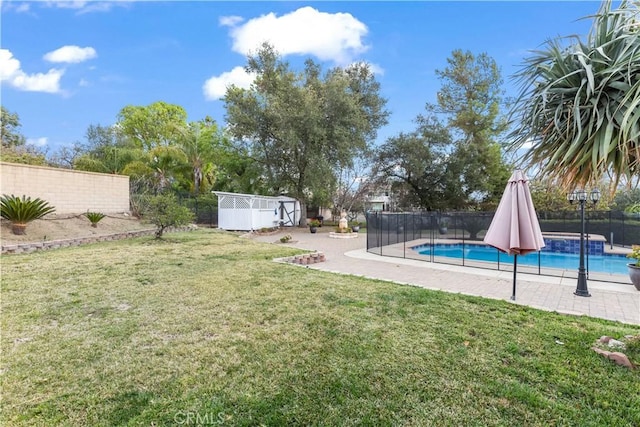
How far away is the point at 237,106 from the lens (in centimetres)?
1862

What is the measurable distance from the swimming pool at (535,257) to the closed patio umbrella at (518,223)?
3830mm

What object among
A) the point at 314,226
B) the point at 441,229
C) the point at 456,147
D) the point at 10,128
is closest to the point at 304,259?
the point at 441,229

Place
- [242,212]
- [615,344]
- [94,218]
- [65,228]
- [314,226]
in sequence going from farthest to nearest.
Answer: [314,226] < [242,212] < [94,218] < [65,228] < [615,344]

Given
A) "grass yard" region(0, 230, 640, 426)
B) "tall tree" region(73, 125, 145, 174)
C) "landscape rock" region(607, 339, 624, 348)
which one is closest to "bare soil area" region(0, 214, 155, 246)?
"grass yard" region(0, 230, 640, 426)

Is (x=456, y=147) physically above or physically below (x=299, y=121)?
below

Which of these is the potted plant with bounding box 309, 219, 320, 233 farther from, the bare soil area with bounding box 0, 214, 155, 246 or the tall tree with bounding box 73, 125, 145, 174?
the tall tree with bounding box 73, 125, 145, 174

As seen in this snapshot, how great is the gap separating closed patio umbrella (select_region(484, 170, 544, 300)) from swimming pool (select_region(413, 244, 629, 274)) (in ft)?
12.6

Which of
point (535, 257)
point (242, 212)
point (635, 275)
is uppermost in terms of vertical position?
point (242, 212)

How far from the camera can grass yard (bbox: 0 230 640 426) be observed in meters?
2.12

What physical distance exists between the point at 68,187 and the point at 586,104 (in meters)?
15.1

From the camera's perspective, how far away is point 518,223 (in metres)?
4.67

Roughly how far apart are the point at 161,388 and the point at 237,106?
18.5m

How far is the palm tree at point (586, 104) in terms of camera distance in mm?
2184

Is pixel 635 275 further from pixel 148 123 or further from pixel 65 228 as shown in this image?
pixel 148 123
